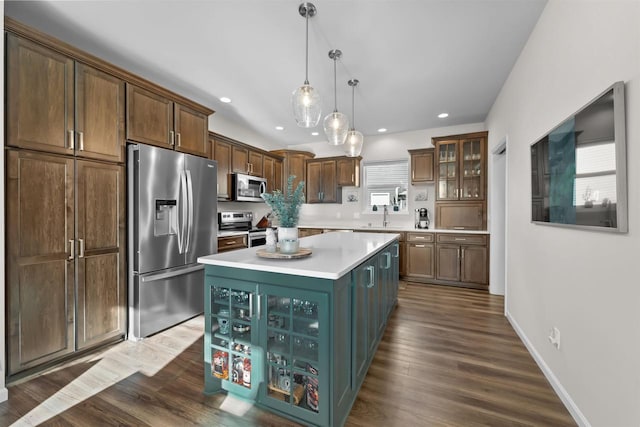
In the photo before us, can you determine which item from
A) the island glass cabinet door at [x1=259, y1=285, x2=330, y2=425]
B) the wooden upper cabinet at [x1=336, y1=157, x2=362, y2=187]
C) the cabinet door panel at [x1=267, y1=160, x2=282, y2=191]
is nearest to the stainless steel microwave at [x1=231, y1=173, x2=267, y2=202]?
the cabinet door panel at [x1=267, y1=160, x2=282, y2=191]

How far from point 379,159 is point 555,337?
A: 4160mm

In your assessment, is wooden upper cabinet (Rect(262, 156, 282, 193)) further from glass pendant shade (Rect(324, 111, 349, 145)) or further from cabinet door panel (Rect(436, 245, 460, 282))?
cabinet door panel (Rect(436, 245, 460, 282))

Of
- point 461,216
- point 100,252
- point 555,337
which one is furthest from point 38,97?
point 461,216

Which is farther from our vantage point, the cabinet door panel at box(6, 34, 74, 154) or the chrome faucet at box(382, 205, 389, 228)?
the chrome faucet at box(382, 205, 389, 228)

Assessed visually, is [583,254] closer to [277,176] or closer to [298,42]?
[298,42]

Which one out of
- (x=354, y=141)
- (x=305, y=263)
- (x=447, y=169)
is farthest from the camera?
(x=447, y=169)

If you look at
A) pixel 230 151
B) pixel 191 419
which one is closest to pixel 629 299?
pixel 191 419

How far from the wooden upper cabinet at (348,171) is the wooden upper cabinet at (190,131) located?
113 inches

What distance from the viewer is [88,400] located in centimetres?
174

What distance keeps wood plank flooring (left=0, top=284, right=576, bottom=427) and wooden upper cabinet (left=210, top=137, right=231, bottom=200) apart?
2.15 m

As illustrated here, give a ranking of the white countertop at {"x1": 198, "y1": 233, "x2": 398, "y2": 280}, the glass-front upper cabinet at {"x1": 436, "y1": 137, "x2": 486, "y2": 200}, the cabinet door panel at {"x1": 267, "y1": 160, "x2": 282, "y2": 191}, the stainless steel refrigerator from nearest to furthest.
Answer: the white countertop at {"x1": 198, "y1": 233, "x2": 398, "y2": 280} → the stainless steel refrigerator → the glass-front upper cabinet at {"x1": 436, "y1": 137, "x2": 486, "y2": 200} → the cabinet door panel at {"x1": 267, "y1": 160, "x2": 282, "y2": 191}

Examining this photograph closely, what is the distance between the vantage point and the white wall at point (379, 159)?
16.7ft

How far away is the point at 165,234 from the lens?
2713mm

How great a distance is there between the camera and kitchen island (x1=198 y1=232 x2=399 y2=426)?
1420 millimetres
